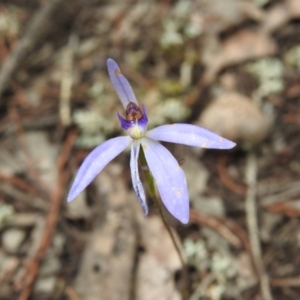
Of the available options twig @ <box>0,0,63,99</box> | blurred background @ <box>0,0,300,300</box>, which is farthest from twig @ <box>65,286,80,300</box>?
twig @ <box>0,0,63,99</box>

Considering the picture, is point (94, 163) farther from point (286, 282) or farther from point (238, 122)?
point (238, 122)

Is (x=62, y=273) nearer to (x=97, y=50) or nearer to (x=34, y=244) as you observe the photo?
(x=34, y=244)

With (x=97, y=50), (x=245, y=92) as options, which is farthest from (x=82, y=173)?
(x=97, y=50)

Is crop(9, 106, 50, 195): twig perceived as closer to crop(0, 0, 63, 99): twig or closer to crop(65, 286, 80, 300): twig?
crop(0, 0, 63, 99): twig

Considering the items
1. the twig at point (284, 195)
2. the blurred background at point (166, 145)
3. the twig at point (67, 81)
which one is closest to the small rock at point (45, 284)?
the blurred background at point (166, 145)

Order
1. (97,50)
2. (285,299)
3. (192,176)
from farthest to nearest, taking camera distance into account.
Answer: (97,50)
(192,176)
(285,299)

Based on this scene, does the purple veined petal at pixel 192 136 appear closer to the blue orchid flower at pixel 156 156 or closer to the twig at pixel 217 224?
the blue orchid flower at pixel 156 156
